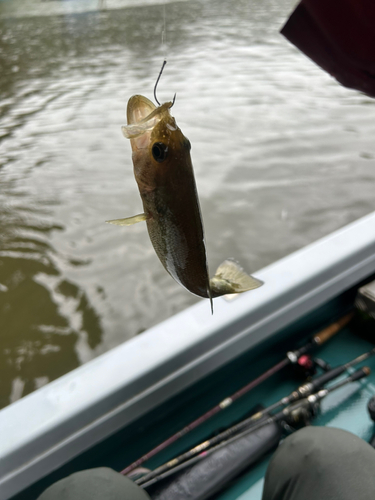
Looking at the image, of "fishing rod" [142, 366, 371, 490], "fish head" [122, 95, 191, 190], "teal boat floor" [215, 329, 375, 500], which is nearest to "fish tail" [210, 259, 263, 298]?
"fish head" [122, 95, 191, 190]

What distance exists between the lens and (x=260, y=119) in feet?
17.3

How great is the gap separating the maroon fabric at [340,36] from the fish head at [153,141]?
0.65 meters

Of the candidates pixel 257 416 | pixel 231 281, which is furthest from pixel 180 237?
pixel 257 416

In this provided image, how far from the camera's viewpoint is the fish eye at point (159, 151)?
0.57 metres

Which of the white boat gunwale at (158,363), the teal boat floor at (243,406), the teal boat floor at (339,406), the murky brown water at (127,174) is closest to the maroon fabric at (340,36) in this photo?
the white boat gunwale at (158,363)

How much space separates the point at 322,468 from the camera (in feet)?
3.36

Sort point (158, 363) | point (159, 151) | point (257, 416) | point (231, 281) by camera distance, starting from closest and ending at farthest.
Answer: point (159, 151) → point (231, 281) → point (158, 363) → point (257, 416)

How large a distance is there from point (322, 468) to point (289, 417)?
596 mm

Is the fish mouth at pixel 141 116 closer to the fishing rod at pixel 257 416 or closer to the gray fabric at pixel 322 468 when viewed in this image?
the gray fabric at pixel 322 468

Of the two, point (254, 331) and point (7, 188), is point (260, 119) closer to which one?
point (7, 188)

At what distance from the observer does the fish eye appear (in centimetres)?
57

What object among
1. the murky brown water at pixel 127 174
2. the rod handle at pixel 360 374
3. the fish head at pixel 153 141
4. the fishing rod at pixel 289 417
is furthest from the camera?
the murky brown water at pixel 127 174

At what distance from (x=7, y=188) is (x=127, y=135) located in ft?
12.4

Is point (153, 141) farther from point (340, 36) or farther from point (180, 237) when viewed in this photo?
point (340, 36)
